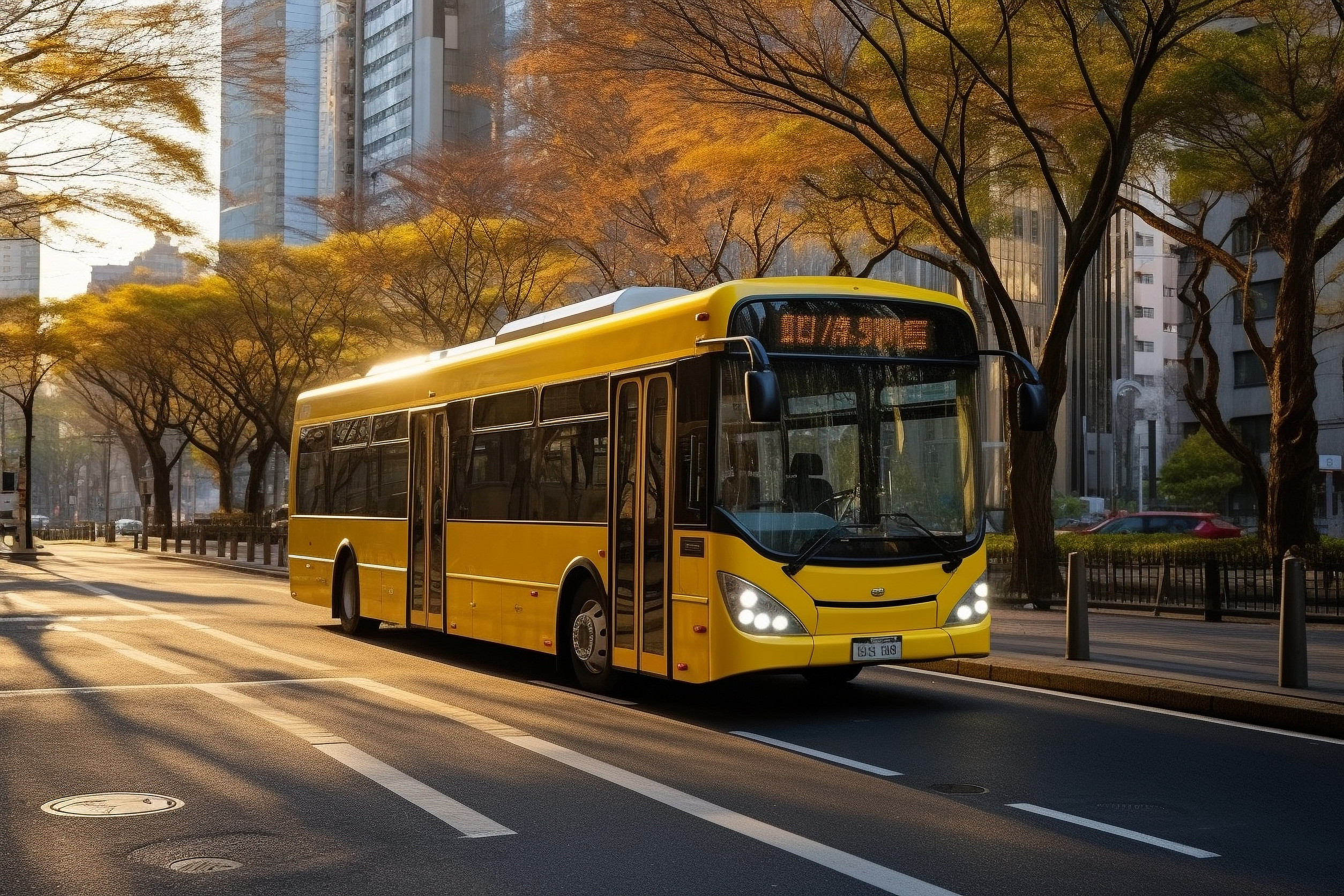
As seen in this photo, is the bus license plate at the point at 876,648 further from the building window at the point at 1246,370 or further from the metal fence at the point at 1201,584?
the building window at the point at 1246,370

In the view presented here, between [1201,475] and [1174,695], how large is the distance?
55385mm

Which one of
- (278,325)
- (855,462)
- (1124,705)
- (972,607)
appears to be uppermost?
(278,325)

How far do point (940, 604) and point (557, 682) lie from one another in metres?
3.91

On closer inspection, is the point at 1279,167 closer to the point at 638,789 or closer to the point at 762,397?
the point at 762,397

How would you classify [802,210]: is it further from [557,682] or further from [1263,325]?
[1263,325]

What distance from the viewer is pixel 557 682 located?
1404 centimetres

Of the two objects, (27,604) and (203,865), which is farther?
(27,604)

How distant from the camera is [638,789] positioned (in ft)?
28.1

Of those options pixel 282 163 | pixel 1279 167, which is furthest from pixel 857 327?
pixel 282 163

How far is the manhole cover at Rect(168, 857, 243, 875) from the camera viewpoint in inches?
264

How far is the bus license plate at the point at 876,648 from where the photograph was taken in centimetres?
1132

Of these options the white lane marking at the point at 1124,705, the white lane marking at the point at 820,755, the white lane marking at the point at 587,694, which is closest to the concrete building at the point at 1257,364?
the white lane marking at the point at 1124,705

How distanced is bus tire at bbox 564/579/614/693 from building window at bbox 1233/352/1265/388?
2259 inches

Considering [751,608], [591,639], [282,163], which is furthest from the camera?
[282,163]
